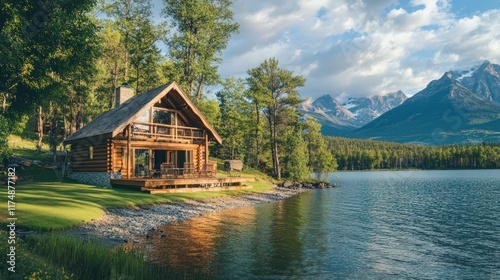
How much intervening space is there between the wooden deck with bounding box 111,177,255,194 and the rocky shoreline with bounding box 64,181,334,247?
1676 millimetres

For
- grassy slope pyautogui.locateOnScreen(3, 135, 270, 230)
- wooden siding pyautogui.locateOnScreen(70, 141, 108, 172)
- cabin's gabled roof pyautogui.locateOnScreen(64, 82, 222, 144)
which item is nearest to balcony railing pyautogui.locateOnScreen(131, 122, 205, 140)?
cabin's gabled roof pyautogui.locateOnScreen(64, 82, 222, 144)

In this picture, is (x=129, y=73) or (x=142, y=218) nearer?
(x=142, y=218)

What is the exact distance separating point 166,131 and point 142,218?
14.5 meters

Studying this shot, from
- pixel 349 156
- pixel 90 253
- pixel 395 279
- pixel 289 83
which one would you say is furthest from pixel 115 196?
pixel 349 156

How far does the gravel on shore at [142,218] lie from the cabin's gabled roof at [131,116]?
798cm

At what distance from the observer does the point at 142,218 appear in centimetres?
1836

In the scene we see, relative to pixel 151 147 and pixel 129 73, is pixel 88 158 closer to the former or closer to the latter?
pixel 151 147

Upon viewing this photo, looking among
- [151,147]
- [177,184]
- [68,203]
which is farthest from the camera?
[151,147]

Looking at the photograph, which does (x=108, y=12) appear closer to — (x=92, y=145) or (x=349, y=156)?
(x=92, y=145)

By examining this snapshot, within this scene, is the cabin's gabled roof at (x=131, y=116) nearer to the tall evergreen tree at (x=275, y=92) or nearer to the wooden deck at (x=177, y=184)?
the wooden deck at (x=177, y=184)

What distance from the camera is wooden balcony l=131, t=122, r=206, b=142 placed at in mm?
29359

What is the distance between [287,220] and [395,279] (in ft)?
34.9

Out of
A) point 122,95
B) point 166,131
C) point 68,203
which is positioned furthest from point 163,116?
point 68,203

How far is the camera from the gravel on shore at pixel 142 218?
1429 centimetres
